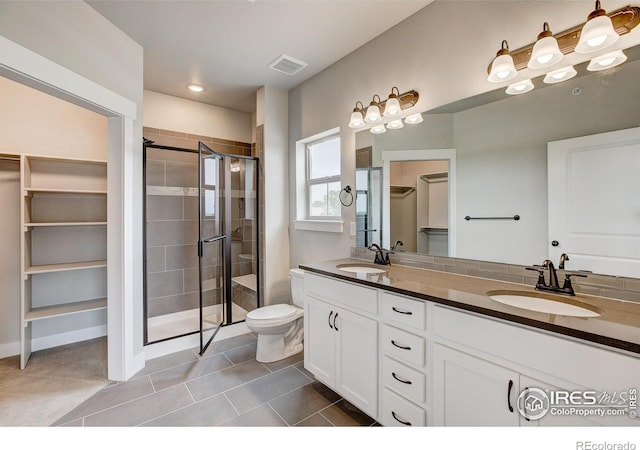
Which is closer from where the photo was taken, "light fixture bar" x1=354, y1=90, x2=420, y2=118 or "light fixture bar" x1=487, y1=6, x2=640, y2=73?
"light fixture bar" x1=487, y1=6, x2=640, y2=73

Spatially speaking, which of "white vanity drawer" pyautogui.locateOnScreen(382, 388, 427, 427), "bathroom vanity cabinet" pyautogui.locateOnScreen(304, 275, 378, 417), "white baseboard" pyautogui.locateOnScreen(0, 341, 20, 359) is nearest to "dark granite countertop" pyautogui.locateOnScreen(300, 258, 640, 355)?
"bathroom vanity cabinet" pyautogui.locateOnScreen(304, 275, 378, 417)

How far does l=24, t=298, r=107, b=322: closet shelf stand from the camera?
7.91 feet

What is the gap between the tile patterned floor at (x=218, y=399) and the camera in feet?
5.81

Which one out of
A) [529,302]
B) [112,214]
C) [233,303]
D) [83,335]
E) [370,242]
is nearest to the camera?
[529,302]

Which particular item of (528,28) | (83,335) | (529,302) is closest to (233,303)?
(83,335)

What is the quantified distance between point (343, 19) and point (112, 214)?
2203mm

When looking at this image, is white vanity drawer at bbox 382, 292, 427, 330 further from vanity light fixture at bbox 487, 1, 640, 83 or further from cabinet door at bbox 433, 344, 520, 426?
vanity light fixture at bbox 487, 1, 640, 83

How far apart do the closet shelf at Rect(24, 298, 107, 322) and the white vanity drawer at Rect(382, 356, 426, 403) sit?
8.35 ft

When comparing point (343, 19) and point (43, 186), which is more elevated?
point (343, 19)

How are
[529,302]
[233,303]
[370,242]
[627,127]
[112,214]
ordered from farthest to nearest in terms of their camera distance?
[233,303], [370,242], [112,214], [529,302], [627,127]

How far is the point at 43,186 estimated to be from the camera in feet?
8.66

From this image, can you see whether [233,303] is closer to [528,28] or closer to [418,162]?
[418,162]

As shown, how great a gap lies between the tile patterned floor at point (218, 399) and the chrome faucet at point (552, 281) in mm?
1216

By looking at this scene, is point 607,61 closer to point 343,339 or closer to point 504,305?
point 504,305
